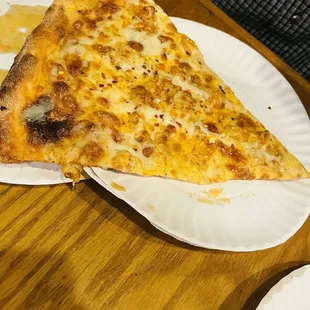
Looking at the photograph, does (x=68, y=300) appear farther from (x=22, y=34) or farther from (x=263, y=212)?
(x=22, y=34)

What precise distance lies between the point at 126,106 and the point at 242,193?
15.5 inches

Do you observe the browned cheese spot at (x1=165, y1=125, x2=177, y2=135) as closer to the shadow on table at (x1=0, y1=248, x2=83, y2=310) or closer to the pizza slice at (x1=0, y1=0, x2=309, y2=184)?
the pizza slice at (x1=0, y1=0, x2=309, y2=184)

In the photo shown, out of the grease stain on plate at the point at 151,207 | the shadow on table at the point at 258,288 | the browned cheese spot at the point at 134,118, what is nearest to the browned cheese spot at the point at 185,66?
the browned cheese spot at the point at 134,118

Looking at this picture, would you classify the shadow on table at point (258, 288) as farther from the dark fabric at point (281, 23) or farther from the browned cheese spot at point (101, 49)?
the dark fabric at point (281, 23)

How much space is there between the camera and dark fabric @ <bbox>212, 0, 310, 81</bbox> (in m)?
1.74

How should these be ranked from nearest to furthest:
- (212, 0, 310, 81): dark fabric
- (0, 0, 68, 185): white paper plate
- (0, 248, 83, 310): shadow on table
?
(0, 248, 83, 310): shadow on table → (0, 0, 68, 185): white paper plate → (212, 0, 310, 81): dark fabric

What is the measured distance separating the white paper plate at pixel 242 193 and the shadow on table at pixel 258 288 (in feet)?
0.31

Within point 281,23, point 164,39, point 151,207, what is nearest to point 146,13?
point 164,39

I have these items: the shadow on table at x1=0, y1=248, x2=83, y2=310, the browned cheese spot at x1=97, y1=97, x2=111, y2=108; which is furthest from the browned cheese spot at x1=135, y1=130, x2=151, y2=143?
the shadow on table at x1=0, y1=248, x2=83, y2=310

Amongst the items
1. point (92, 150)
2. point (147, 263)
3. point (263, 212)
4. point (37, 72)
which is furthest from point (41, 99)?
point (263, 212)

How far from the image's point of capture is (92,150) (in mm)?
1013

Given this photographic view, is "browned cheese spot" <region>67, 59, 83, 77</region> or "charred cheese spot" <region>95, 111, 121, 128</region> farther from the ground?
"browned cheese spot" <region>67, 59, 83, 77</region>

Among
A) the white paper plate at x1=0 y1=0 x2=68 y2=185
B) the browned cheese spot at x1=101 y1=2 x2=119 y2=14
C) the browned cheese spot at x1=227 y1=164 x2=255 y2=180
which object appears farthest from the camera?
the browned cheese spot at x1=101 y1=2 x2=119 y2=14

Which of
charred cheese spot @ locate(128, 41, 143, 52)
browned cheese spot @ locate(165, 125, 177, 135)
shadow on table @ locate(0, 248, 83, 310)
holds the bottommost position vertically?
shadow on table @ locate(0, 248, 83, 310)
